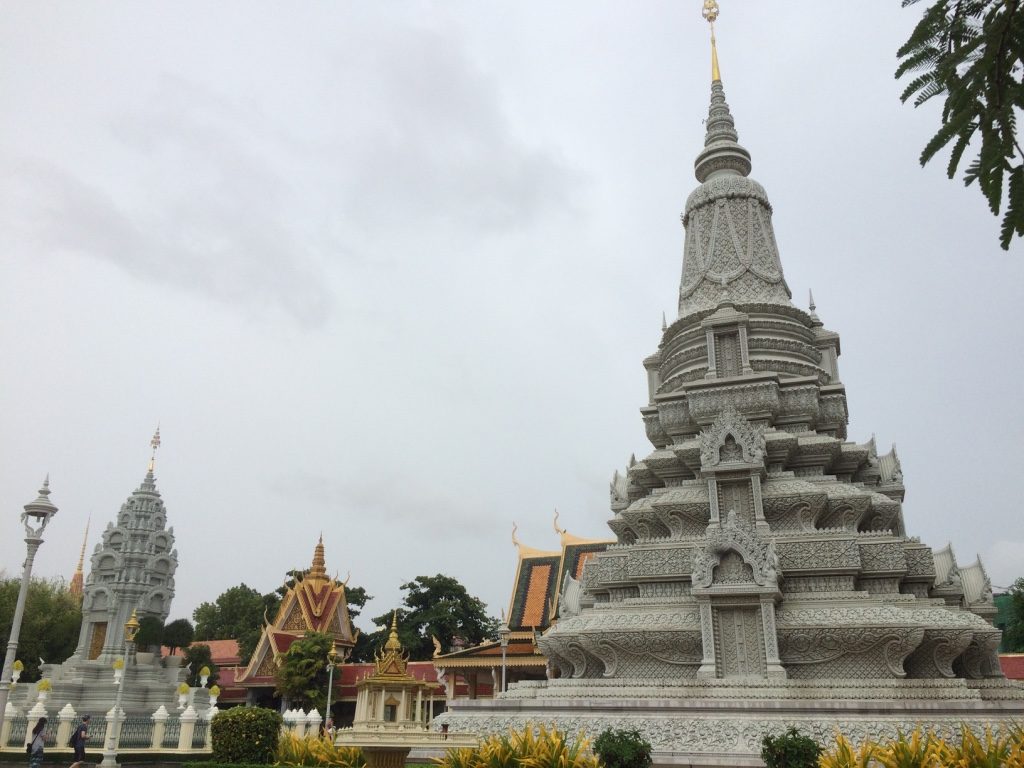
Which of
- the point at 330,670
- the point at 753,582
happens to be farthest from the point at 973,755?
the point at 330,670

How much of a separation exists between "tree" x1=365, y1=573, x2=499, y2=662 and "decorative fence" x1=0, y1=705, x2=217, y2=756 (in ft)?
62.2

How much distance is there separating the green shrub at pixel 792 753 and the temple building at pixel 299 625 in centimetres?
2620

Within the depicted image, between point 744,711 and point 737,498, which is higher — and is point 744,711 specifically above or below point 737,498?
below

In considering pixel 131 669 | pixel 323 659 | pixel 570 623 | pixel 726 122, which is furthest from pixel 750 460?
pixel 131 669

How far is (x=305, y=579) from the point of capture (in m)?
38.1

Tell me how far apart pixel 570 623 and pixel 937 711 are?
23.3 feet

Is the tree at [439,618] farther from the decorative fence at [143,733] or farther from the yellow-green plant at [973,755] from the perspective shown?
the yellow-green plant at [973,755]

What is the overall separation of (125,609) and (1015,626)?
136 ft

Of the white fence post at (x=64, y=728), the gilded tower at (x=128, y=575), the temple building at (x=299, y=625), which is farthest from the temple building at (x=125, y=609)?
the white fence post at (x=64, y=728)

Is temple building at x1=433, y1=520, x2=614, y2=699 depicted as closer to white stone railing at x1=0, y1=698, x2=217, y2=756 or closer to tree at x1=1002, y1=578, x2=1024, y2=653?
white stone railing at x1=0, y1=698, x2=217, y2=756

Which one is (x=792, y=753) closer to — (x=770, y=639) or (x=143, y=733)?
(x=770, y=639)

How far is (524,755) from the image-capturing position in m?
10.0

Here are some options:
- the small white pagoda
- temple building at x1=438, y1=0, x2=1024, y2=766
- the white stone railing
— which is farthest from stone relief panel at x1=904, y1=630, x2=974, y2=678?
the white stone railing

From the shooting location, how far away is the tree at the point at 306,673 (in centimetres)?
3030
